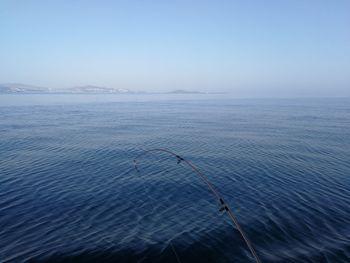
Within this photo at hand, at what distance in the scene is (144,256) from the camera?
1120 cm

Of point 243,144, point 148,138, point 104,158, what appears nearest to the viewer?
point 104,158

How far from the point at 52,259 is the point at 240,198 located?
11.2 m

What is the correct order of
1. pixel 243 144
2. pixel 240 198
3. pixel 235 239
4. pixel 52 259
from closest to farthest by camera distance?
pixel 52 259, pixel 235 239, pixel 240 198, pixel 243 144

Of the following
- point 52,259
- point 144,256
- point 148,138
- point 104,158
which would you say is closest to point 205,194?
point 144,256

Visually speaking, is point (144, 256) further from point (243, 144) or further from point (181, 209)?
point (243, 144)

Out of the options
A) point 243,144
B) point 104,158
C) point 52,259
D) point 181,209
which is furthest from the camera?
point 243,144

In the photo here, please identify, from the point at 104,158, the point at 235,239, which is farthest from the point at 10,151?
the point at 235,239

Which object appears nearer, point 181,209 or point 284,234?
point 284,234

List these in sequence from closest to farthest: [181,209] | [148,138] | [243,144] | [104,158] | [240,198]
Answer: [181,209], [240,198], [104,158], [243,144], [148,138]

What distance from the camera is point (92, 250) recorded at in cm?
1159

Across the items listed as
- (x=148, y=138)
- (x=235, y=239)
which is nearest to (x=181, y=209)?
(x=235, y=239)

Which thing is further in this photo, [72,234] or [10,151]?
[10,151]

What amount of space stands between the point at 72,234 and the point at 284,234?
1013cm

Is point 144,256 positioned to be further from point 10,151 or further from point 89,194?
point 10,151
